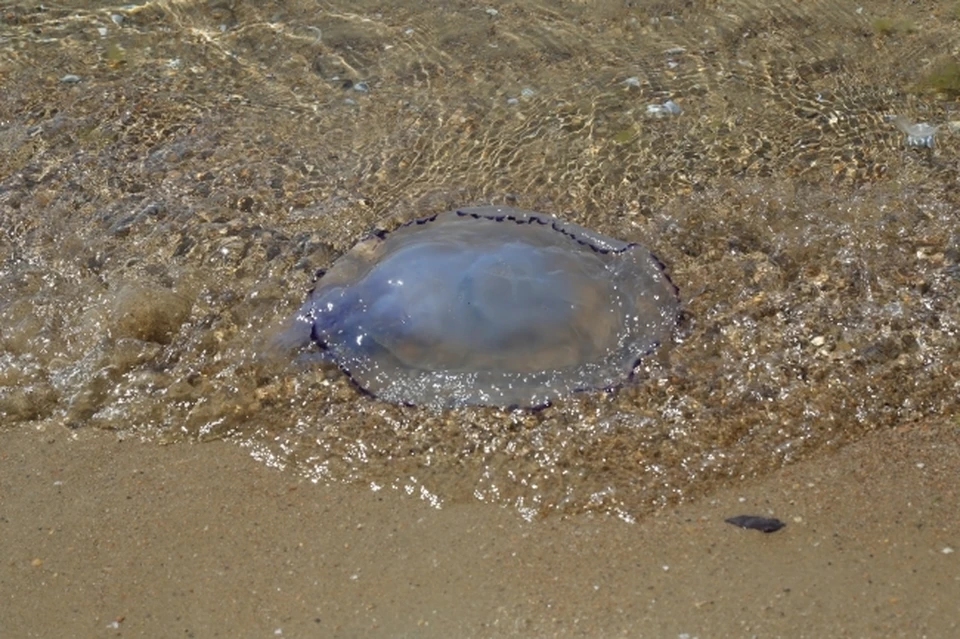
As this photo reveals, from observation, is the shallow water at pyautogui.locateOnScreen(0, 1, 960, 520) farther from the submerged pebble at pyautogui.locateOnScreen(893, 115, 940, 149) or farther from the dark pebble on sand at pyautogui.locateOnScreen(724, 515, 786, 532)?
the dark pebble on sand at pyautogui.locateOnScreen(724, 515, 786, 532)

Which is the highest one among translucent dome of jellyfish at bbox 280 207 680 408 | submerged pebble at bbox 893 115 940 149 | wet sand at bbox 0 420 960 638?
submerged pebble at bbox 893 115 940 149

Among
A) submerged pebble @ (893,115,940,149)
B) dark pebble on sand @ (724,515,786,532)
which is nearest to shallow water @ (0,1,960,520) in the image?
submerged pebble @ (893,115,940,149)

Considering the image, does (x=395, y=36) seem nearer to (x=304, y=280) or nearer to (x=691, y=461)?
(x=304, y=280)

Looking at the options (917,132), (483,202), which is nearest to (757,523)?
(483,202)

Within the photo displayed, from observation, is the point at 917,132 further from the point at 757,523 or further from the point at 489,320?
the point at 757,523

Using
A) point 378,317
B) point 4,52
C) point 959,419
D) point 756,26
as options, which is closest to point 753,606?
point 959,419
